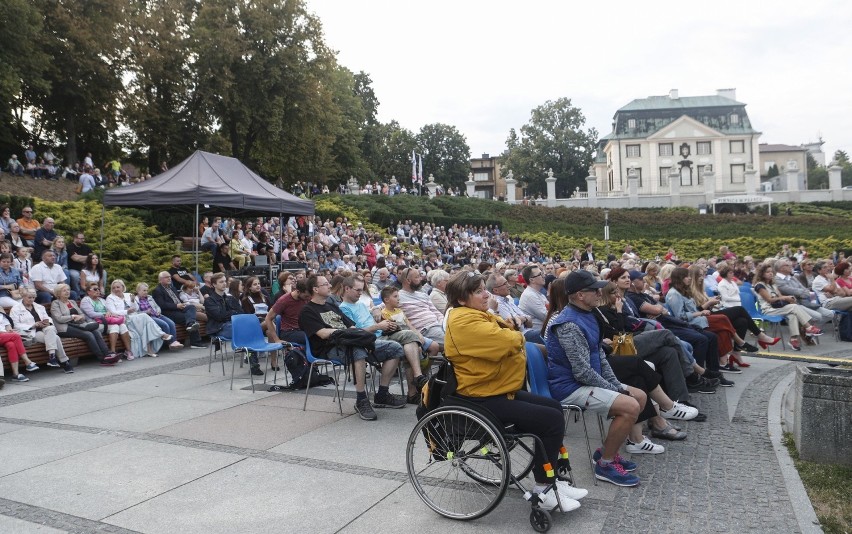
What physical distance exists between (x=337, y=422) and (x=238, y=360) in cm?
458

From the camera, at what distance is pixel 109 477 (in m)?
4.84

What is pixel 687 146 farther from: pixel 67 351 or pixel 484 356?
pixel 484 356

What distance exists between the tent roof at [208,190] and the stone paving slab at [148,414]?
6.71 metres

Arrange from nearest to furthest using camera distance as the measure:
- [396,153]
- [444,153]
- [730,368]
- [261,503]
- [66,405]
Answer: [261,503]
[66,405]
[730,368]
[396,153]
[444,153]

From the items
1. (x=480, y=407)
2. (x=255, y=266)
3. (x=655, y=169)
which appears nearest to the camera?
(x=480, y=407)

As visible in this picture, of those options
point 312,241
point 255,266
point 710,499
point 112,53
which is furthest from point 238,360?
point 112,53

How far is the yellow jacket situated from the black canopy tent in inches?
412

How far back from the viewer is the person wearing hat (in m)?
4.48

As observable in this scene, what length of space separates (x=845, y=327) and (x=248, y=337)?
35.2ft

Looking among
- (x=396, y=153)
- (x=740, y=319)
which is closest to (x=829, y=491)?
(x=740, y=319)

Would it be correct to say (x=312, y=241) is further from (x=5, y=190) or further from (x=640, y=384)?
(x=640, y=384)

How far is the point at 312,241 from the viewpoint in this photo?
20750 mm

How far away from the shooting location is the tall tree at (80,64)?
26938 millimetres

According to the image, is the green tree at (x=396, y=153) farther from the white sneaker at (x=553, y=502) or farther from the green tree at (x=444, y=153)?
the white sneaker at (x=553, y=502)
